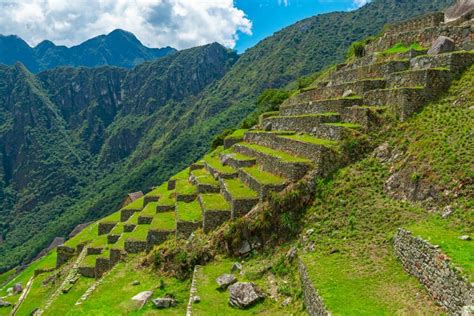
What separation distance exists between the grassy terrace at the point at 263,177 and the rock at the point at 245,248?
2307 millimetres

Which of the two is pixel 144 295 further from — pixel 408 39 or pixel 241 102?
pixel 241 102

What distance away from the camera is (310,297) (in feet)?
33.0

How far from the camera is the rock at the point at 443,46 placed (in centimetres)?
1659

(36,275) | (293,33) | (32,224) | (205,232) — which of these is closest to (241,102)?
(293,33)

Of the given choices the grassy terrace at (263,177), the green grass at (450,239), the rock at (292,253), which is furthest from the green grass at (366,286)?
the grassy terrace at (263,177)

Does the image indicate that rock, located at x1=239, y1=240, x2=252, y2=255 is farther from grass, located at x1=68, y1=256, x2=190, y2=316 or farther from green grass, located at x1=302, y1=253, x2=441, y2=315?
green grass, located at x1=302, y1=253, x2=441, y2=315

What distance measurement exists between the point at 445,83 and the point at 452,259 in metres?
8.94

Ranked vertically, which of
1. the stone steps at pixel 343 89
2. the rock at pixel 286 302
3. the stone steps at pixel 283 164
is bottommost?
the rock at pixel 286 302

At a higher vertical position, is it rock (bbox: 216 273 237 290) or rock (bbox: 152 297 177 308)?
rock (bbox: 216 273 237 290)

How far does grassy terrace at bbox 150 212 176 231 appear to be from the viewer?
19.1m

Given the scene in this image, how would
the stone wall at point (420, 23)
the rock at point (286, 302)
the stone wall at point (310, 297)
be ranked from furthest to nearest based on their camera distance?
the stone wall at point (420, 23), the rock at point (286, 302), the stone wall at point (310, 297)

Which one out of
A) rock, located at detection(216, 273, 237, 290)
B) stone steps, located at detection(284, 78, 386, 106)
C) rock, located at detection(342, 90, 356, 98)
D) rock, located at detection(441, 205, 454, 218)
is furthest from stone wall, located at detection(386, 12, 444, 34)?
rock, located at detection(216, 273, 237, 290)

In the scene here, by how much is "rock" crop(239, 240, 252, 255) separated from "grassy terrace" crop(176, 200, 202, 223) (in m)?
3.38

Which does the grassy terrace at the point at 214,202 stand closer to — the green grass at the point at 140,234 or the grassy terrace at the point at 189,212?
the grassy terrace at the point at 189,212
